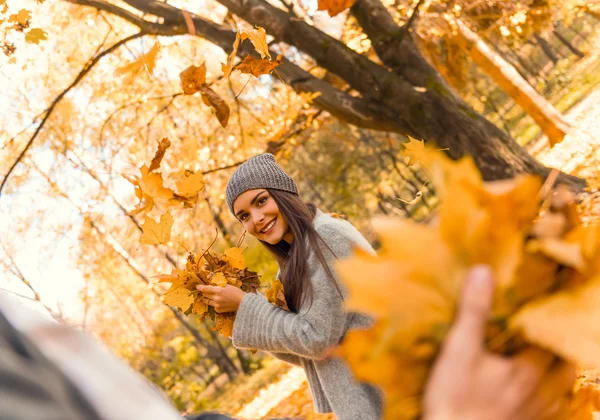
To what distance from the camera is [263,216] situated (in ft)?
6.75

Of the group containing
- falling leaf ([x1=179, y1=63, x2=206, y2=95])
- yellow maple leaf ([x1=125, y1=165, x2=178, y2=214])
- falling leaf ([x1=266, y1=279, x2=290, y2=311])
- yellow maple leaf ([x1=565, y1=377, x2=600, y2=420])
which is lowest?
yellow maple leaf ([x1=565, y1=377, x2=600, y2=420])

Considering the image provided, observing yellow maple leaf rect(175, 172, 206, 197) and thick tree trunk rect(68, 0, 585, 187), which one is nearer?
yellow maple leaf rect(175, 172, 206, 197)

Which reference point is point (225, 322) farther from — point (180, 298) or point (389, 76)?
point (389, 76)

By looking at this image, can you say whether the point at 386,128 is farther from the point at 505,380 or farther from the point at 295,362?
the point at 505,380

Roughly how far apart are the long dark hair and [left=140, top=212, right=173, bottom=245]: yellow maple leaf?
21.9 inches

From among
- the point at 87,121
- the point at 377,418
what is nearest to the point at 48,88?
the point at 87,121

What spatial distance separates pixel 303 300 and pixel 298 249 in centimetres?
20

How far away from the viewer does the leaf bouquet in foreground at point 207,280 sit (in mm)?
1575

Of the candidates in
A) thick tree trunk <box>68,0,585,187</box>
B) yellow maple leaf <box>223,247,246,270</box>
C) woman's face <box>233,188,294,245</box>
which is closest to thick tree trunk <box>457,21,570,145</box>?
thick tree trunk <box>68,0,585,187</box>

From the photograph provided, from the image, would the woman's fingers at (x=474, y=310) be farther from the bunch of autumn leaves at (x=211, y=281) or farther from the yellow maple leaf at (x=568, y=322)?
the bunch of autumn leaves at (x=211, y=281)

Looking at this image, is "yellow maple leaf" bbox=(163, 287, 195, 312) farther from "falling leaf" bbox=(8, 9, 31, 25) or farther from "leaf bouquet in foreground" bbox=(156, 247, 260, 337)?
"falling leaf" bbox=(8, 9, 31, 25)

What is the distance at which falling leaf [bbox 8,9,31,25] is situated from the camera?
121 inches

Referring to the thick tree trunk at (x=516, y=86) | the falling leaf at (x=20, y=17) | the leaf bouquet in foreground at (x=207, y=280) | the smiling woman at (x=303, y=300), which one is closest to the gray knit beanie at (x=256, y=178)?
the smiling woman at (x=303, y=300)

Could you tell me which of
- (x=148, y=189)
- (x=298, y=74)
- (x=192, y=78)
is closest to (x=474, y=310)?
(x=148, y=189)
